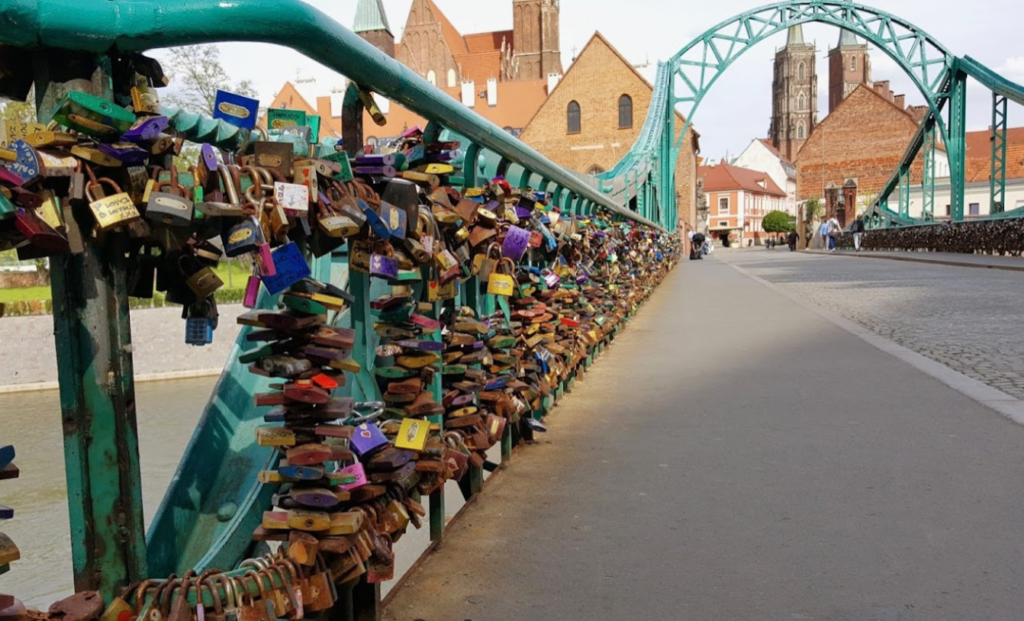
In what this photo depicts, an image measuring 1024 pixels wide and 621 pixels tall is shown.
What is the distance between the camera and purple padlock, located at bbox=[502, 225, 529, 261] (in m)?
3.08

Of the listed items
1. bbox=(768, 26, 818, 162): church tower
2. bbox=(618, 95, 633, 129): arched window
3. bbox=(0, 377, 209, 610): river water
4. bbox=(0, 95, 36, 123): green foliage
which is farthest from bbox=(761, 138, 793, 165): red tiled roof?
bbox=(0, 95, 36, 123): green foliage

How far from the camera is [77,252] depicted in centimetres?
129

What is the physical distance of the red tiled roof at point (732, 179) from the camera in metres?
103

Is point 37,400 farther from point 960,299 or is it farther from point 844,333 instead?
point 960,299

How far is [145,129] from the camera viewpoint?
132 cm

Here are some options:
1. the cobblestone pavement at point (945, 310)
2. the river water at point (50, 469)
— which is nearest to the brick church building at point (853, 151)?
the cobblestone pavement at point (945, 310)

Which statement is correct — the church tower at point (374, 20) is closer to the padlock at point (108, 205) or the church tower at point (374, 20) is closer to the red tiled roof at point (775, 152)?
the red tiled roof at point (775, 152)

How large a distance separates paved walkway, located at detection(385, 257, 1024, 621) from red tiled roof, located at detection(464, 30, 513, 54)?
8795cm

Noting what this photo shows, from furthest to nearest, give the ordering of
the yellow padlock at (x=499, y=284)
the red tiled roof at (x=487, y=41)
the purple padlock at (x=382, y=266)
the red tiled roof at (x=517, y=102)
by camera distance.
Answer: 1. the red tiled roof at (x=487, y=41)
2. the red tiled roof at (x=517, y=102)
3. the yellow padlock at (x=499, y=284)
4. the purple padlock at (x=382, y=266)

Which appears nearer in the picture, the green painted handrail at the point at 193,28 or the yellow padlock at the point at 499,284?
the green painted handrail at the point at 193,28

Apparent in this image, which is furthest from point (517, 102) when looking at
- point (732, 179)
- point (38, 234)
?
point (38, 234)

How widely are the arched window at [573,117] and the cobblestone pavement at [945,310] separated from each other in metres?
41.6

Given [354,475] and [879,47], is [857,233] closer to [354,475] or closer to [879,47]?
[879,47]

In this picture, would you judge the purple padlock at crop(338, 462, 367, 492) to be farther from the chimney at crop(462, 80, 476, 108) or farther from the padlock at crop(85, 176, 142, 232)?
the chimney at crop(462, 80, 476, 108)
